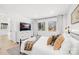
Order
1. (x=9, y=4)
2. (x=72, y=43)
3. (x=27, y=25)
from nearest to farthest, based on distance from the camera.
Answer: (x=72, y=43), (x=9, y=4), (x=27, y=25)

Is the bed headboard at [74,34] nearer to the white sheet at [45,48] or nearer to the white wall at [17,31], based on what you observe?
the white sheet at [45,48]

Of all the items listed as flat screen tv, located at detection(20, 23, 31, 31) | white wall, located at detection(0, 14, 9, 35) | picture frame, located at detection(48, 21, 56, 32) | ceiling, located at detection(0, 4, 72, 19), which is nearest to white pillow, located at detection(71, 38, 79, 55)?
picture frame, located at detection(48, 21, 56, 32)

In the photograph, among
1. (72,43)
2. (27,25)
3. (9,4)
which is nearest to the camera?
(72,43)

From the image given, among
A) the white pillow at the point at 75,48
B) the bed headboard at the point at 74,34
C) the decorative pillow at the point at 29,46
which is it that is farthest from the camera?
the decorative pillow at the point at 29,46

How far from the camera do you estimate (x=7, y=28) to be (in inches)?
71.9

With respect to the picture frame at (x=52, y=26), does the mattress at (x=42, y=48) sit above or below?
below

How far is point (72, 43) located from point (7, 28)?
1.25 m

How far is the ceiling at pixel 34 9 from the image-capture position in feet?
5.71

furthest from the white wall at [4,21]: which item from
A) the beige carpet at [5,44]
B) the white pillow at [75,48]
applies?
the white pillow at [75,48]

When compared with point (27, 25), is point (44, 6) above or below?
above

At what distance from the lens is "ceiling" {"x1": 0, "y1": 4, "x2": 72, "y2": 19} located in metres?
1.74

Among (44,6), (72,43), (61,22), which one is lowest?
(72,43)
